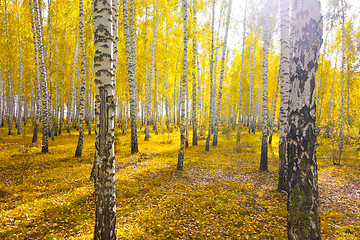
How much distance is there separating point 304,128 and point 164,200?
187 inches

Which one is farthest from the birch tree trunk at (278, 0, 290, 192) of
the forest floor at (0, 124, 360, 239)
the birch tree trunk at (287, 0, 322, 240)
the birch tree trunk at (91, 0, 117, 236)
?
the birch tree trunk at (91, 0, 117, 236)

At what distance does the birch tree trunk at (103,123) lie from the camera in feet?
10.5

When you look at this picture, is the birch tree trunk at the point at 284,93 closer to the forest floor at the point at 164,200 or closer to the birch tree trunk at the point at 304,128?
the forest floor at the point at 164,200

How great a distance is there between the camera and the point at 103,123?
10.5 ft

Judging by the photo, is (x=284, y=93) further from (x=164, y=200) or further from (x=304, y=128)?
(x=164, y=200)

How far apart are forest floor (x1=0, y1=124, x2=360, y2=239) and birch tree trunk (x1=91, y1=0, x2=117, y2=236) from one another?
45.2 inches

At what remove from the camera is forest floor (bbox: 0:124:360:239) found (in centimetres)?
428

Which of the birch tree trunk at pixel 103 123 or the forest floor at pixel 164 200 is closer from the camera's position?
the birch tree trunk at pixel 103 123

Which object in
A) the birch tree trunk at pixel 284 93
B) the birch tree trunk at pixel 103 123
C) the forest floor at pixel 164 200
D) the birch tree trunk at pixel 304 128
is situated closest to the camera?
the birch tree trunk at pixel 304 128

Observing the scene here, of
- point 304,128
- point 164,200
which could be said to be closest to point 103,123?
point 304,128

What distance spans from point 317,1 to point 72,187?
329 inches

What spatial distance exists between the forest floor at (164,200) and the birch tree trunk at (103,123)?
1148mm

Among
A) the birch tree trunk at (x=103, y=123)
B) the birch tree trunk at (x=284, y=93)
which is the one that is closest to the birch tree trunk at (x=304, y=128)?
the birch tree trunk at (x=103, y=123)

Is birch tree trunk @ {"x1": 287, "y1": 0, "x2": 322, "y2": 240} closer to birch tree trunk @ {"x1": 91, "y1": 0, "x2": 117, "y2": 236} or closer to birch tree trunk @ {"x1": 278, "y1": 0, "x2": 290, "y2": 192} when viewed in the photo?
birch tree trunk @ {"x1": 91, "y1": 0, "x2": 117, "y2": 236}
